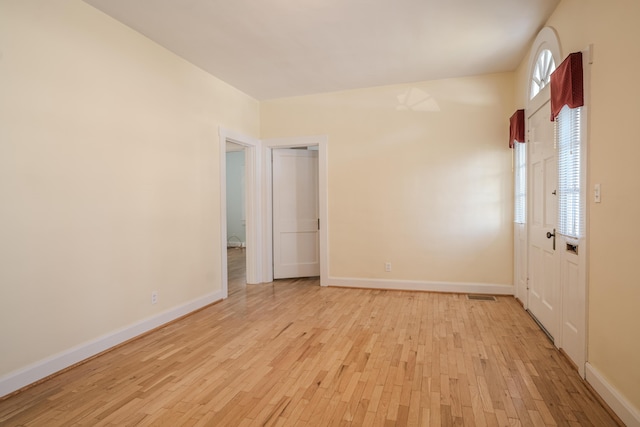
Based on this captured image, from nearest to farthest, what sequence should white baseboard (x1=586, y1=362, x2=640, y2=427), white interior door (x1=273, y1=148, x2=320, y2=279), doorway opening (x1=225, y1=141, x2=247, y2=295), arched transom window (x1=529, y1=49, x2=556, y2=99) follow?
white baseboard (x1=586, y1=362, x2=640, y2=427) < arched transom window (x1=529, y1=49, x2=556, y2=99) < white interior door (x1=273, y1=148, x2=320, y2=279) < doorway opening (x1=225, y1=141, x2=247, y2=295)

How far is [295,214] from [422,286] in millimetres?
2248

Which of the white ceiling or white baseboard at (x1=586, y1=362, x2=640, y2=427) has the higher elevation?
the white ceiling

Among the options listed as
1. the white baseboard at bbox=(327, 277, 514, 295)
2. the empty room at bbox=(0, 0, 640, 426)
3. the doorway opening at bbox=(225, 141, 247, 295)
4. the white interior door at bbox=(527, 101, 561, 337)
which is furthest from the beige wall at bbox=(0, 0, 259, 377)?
the doorway opening at bbox=(225, 141, 247, 295)

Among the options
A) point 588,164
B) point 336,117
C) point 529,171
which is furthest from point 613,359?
point 336,117

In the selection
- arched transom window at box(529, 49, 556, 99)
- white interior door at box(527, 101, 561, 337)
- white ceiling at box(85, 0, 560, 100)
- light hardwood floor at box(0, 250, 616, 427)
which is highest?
white ceiling at box(85, 0, 560, 100)

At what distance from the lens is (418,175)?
15.9 ft

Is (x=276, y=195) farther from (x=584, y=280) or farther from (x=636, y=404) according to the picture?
(x=636, y=404)

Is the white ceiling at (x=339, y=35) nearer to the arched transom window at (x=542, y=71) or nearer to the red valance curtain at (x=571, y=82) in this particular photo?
the arched transom window at (x=542, y=71)

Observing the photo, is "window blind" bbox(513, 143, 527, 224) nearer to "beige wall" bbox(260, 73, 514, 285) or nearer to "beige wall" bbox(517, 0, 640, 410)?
"beige wall" bbox(260, 73, 514, 285)

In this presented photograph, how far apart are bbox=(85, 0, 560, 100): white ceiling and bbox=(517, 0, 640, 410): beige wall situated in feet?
3.25

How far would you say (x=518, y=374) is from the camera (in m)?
2.47

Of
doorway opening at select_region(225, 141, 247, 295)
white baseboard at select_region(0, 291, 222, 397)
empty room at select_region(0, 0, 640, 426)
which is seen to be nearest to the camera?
empty room at select_region(0, 0, 640, 426)

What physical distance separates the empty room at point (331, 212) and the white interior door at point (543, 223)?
1.4 inches

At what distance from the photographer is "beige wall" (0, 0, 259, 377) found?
92.5 inches
